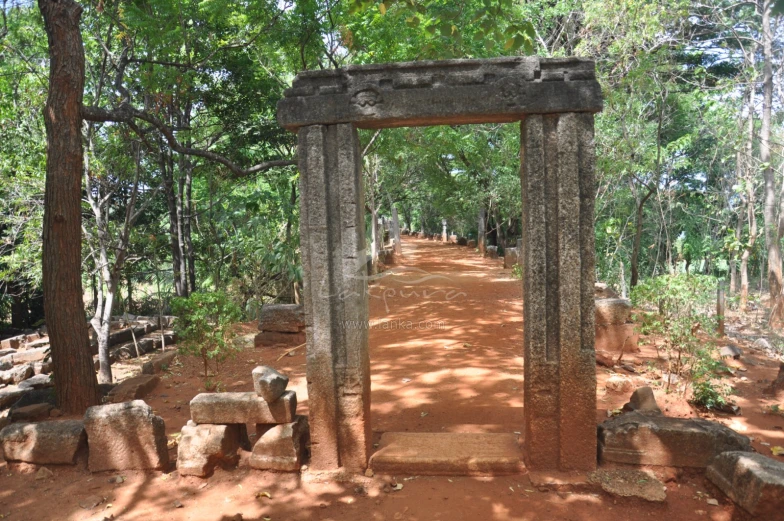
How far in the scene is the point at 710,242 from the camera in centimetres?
1925

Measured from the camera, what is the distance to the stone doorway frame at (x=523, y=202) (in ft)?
12.7

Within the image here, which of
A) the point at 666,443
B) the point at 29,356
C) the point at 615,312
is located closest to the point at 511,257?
the point at 615,312

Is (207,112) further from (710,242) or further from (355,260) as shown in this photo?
(710,242)

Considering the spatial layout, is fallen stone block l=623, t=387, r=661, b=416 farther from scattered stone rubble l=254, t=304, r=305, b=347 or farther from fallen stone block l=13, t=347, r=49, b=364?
fallen stone block l=13, t=347, r=49, b=364

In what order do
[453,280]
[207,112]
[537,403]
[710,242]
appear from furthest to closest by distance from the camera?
[710,242], [453,280], [207,112], [537,403]

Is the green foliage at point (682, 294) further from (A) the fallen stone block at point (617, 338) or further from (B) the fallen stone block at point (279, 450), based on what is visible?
(B) the fallen stone block at point (279, 450)

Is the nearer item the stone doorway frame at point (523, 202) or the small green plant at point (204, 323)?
the stone doorway frame at point (523, 202)

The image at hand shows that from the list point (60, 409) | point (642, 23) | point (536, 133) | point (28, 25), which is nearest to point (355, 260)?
point (536, 133)

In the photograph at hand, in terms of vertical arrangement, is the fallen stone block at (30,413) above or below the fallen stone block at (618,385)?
above

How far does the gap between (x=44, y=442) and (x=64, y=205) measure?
2544 millimetres

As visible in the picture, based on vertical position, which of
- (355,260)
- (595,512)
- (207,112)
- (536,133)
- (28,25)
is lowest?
(595,512)

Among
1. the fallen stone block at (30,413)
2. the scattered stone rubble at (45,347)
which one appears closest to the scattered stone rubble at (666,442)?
the fallen stone block at (30,413)

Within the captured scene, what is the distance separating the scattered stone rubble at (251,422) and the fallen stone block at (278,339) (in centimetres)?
457

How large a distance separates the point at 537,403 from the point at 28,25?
10814 millimetres
